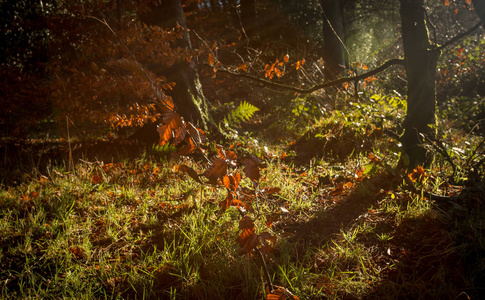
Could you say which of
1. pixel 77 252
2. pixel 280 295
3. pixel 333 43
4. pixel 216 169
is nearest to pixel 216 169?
pixel 216 169

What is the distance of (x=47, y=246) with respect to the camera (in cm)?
218

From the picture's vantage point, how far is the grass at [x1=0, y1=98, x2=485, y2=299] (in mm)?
1785

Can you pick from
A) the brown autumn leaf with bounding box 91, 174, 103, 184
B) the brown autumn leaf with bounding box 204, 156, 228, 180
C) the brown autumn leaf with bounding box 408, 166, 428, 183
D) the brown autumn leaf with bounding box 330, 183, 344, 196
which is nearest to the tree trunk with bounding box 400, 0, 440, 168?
the brown autumn leaf with bounding box 408, 166, 428, 183

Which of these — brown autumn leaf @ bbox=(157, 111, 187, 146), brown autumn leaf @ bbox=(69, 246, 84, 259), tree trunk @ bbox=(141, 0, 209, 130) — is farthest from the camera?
tree trunk @ bbox=(141, 0, 209, 130)

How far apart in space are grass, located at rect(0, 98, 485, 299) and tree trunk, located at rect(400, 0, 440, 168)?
43cm

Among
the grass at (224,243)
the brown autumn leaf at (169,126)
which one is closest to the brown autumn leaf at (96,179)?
the grass at (224,243)

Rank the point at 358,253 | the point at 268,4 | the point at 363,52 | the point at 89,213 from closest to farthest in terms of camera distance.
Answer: the point at 358,253 → the point at 89,213 → the point at 268,4 → the point at 363,52

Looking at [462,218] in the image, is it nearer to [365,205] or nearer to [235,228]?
[365,205]

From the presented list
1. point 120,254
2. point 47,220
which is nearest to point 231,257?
point 120,254

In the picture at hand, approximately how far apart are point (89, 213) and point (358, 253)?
2.29 m

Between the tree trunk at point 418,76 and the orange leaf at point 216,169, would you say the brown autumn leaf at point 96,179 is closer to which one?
the orange leaf at point 216,169

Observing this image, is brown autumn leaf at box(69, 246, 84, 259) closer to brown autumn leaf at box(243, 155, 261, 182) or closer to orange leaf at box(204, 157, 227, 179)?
orange leaf at box(204, 157, 227, 179)

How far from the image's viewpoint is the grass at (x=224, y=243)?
5.86 ft

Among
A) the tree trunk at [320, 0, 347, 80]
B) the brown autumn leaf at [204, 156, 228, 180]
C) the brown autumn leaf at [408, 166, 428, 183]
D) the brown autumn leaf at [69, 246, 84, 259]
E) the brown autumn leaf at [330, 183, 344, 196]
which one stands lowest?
the brown autumn leaf at [69, 246, 84, 259]
